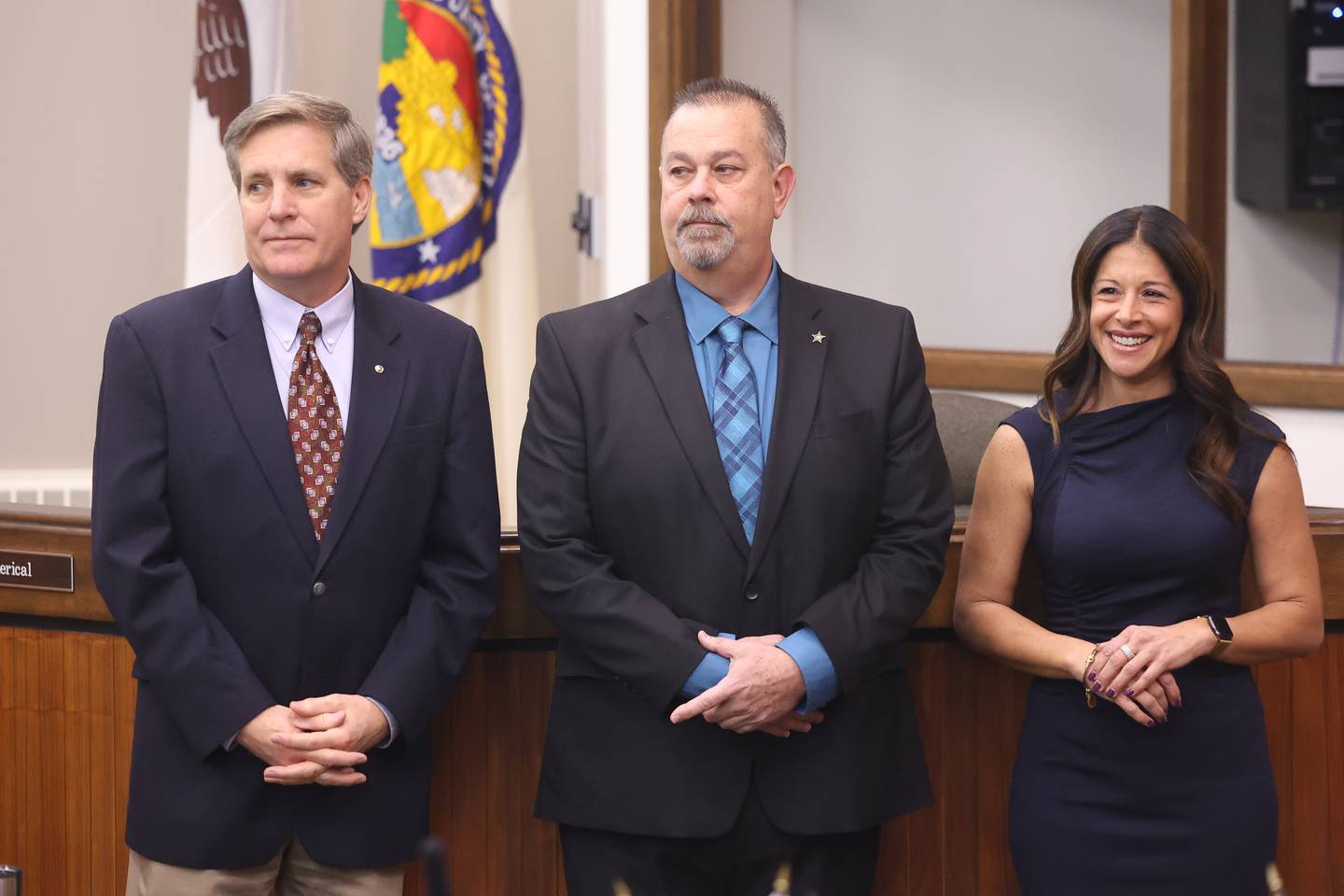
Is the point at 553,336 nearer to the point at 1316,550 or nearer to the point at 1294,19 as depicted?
the point at 1316,550

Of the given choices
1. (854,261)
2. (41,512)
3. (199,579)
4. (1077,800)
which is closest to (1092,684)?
(1077,800)

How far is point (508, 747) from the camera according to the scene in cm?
234

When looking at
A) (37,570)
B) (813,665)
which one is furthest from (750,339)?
(37,570)

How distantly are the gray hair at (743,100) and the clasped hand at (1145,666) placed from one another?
80 cm

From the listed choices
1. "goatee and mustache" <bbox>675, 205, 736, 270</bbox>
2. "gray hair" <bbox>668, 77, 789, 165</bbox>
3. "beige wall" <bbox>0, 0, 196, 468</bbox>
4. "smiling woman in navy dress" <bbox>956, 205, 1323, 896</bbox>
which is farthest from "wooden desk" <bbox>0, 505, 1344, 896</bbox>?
"beige wall" <bbox>0, 0, 196, 468</bbox>

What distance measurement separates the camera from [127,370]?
2047 mm

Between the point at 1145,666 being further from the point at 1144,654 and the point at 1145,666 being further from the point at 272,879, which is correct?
the point at 272,879

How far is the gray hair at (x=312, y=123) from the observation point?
2084 millimetres

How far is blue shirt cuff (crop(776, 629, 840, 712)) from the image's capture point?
2.04 metres

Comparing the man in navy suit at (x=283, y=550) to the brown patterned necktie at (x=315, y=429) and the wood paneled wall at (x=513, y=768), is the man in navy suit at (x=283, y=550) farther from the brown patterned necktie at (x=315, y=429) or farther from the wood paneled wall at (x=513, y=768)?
the wood paneled wall at (x=513, y=768)

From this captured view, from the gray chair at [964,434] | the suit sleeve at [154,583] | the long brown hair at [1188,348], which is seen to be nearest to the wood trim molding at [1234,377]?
the gray chair at [964,434]

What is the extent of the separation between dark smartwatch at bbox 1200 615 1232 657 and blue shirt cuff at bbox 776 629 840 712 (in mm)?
512

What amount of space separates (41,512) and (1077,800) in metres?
1.57

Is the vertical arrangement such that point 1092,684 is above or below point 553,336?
below
